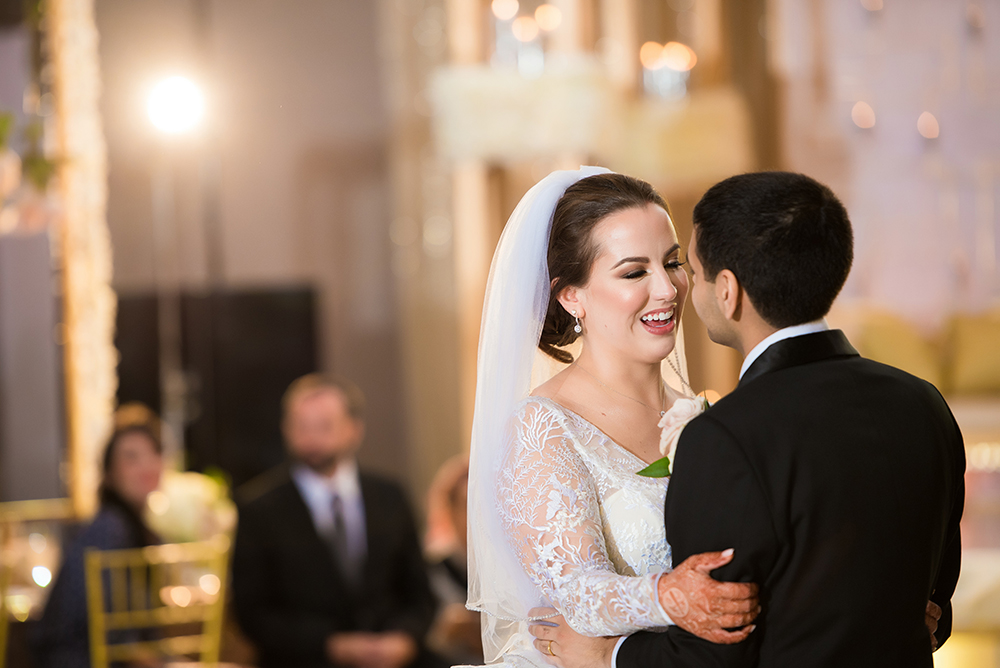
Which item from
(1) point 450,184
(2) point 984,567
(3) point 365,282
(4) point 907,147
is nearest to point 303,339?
(3) point 365,282

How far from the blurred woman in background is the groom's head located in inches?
128

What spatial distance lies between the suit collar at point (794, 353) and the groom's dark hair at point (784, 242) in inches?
1.2

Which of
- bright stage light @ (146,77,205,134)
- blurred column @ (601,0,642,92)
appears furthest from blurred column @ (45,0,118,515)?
blurred column @ (601,0,642,92)

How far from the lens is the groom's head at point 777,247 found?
4.74 feet

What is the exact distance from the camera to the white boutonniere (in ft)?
5.50

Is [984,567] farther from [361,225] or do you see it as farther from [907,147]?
[361,225]

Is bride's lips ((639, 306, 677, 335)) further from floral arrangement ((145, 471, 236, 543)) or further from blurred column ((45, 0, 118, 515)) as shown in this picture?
blurred column ((45, 0, 118, 515))

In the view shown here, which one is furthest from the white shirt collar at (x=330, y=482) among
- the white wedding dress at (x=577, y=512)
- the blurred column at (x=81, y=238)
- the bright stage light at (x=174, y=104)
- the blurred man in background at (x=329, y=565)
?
the bright stage light at (x=174, y=104)

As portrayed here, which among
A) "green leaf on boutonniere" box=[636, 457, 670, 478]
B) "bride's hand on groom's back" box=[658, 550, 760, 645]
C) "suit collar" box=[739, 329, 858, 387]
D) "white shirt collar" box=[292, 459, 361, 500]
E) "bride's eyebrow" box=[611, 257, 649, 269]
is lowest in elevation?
"white shirt collar" box=[292, 459, 361, 500]

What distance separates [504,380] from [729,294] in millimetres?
602

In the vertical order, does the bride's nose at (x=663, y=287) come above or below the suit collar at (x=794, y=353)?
above

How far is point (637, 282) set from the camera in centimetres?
181

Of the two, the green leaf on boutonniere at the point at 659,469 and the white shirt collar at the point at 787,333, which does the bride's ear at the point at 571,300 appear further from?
the white shirt collar at the point at 787,333

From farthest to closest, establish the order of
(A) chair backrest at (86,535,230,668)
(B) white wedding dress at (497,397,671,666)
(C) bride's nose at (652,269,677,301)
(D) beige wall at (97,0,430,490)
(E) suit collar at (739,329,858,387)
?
(D) beige wall at (97,0,430,490) < (A) chair backrest at (86,535,230,668) < (C) bride's nose at (652,269,677,301) < (B) white wedding dress at (497,397,671,666) < (E) suit collar at (739,329,858,387)
